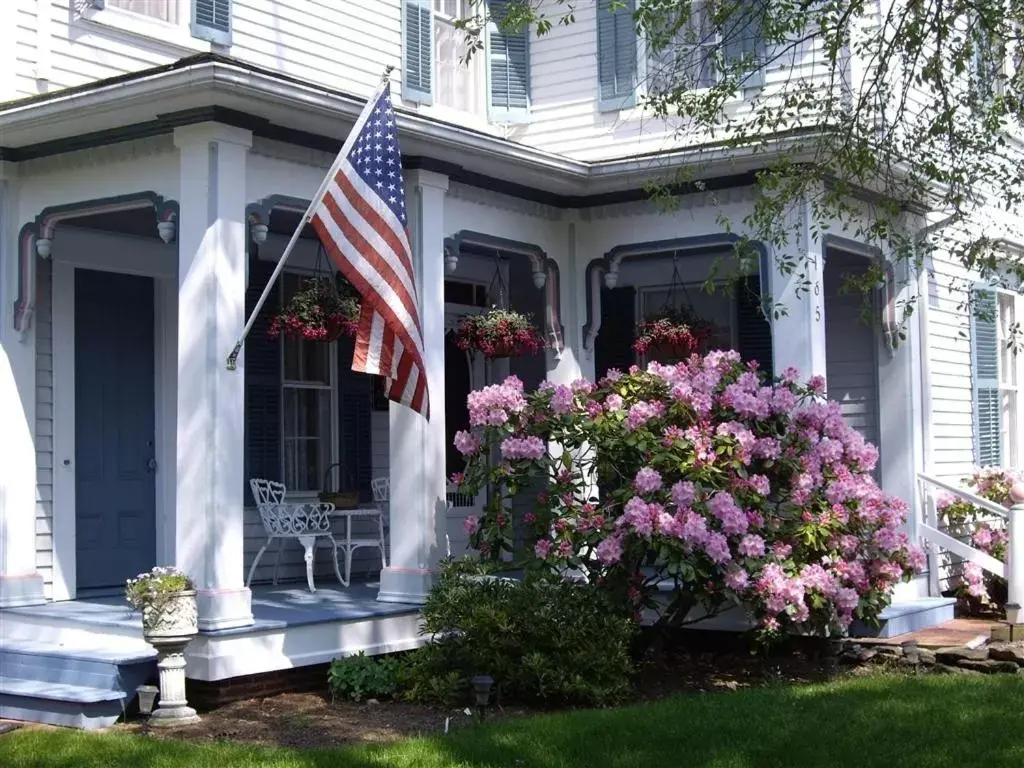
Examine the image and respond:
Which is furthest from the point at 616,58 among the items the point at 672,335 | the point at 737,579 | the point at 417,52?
the point at 737,579

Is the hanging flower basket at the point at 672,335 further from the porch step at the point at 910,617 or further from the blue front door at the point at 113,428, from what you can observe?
the blue front door at the point at 113,428

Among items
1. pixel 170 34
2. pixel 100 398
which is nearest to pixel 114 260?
pixel 100 398

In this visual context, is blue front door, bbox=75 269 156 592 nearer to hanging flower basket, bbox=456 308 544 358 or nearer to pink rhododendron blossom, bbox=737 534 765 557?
hanging flower basket, bbox=456 308 544 358

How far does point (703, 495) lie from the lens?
903cm

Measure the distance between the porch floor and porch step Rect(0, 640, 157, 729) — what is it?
0.33 meters

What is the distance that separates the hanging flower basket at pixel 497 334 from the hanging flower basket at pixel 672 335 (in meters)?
1.11

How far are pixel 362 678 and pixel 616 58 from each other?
21.9 feet

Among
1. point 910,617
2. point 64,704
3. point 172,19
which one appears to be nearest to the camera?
point 64,704

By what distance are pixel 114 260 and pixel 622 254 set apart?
13.6 ft

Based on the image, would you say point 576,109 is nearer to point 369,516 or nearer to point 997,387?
point 369,516

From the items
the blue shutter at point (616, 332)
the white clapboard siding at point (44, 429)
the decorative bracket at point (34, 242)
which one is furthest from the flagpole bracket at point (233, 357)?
the blue shutter at point (616, 332)

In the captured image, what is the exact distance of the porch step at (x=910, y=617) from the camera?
1076 centimetres

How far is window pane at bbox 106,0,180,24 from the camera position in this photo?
10648 mm

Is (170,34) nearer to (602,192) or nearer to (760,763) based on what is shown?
(602,192)
